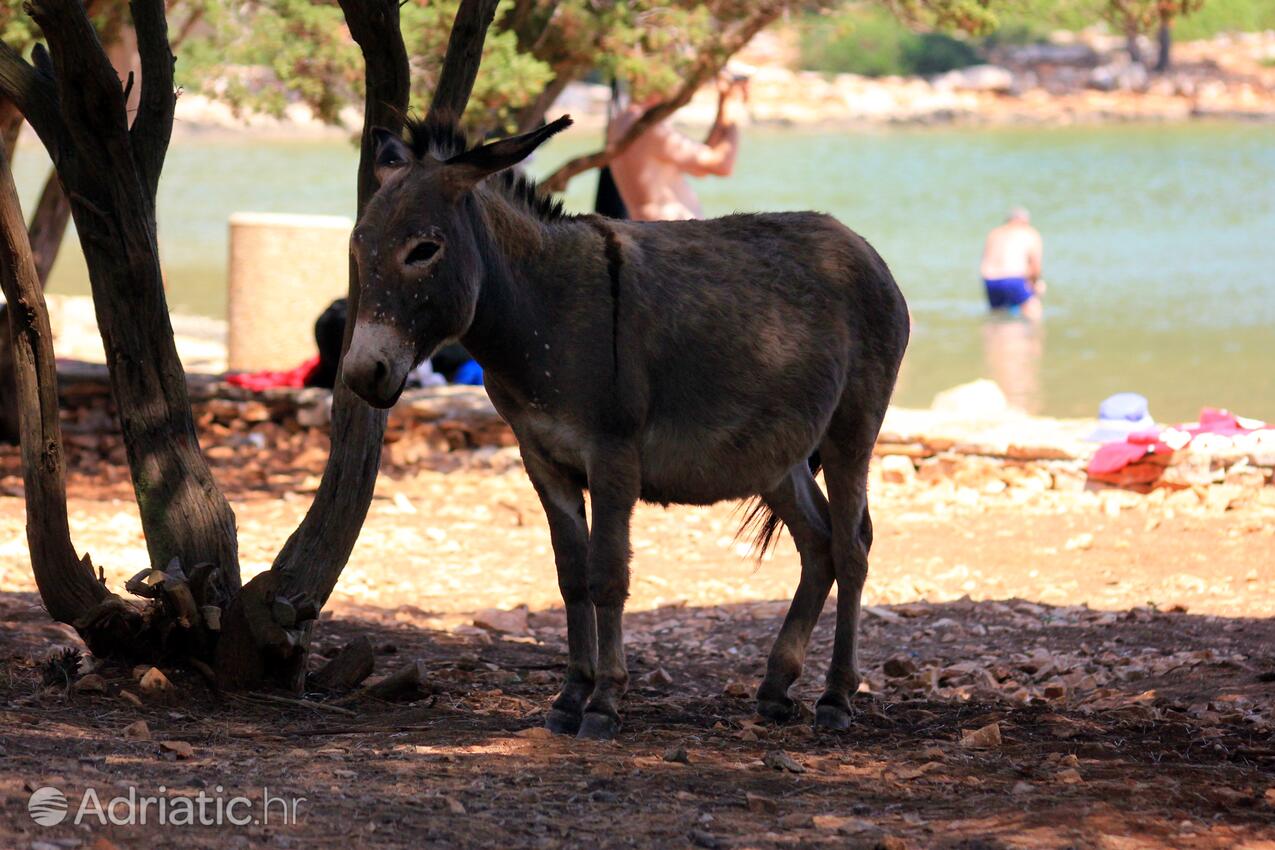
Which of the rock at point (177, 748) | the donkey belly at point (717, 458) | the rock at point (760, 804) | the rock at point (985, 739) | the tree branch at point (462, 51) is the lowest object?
the rock at point (985, 739)

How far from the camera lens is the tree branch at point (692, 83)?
1121 cm

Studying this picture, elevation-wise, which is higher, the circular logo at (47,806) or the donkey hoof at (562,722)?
the circular logo at (47,806)

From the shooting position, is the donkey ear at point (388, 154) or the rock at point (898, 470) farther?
the rock at point (898, 470)

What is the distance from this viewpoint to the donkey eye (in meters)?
4.80

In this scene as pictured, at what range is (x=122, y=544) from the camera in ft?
28.8

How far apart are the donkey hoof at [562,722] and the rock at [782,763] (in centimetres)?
70

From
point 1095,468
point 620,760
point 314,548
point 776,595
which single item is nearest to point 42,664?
point 314,548

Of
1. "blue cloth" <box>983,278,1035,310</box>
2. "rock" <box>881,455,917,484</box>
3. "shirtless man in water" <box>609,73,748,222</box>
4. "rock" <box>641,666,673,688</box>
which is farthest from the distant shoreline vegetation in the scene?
"rock" <box>641,666,673,688</box>

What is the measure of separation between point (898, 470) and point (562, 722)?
564 cm

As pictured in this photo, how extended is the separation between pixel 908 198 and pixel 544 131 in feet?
122

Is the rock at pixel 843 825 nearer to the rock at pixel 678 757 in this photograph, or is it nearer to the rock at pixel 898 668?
the rock at pixel 678 757

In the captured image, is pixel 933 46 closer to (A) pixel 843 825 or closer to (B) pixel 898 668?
(B) pixel 898 668

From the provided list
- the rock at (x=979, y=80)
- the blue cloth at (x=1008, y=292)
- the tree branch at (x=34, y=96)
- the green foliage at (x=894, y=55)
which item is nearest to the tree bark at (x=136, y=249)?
the tree branch at (x=34, y=96)

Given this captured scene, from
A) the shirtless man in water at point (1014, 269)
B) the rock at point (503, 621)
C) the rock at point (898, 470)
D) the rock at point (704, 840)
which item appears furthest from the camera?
the shirtless man in water at point (1014, 269)
